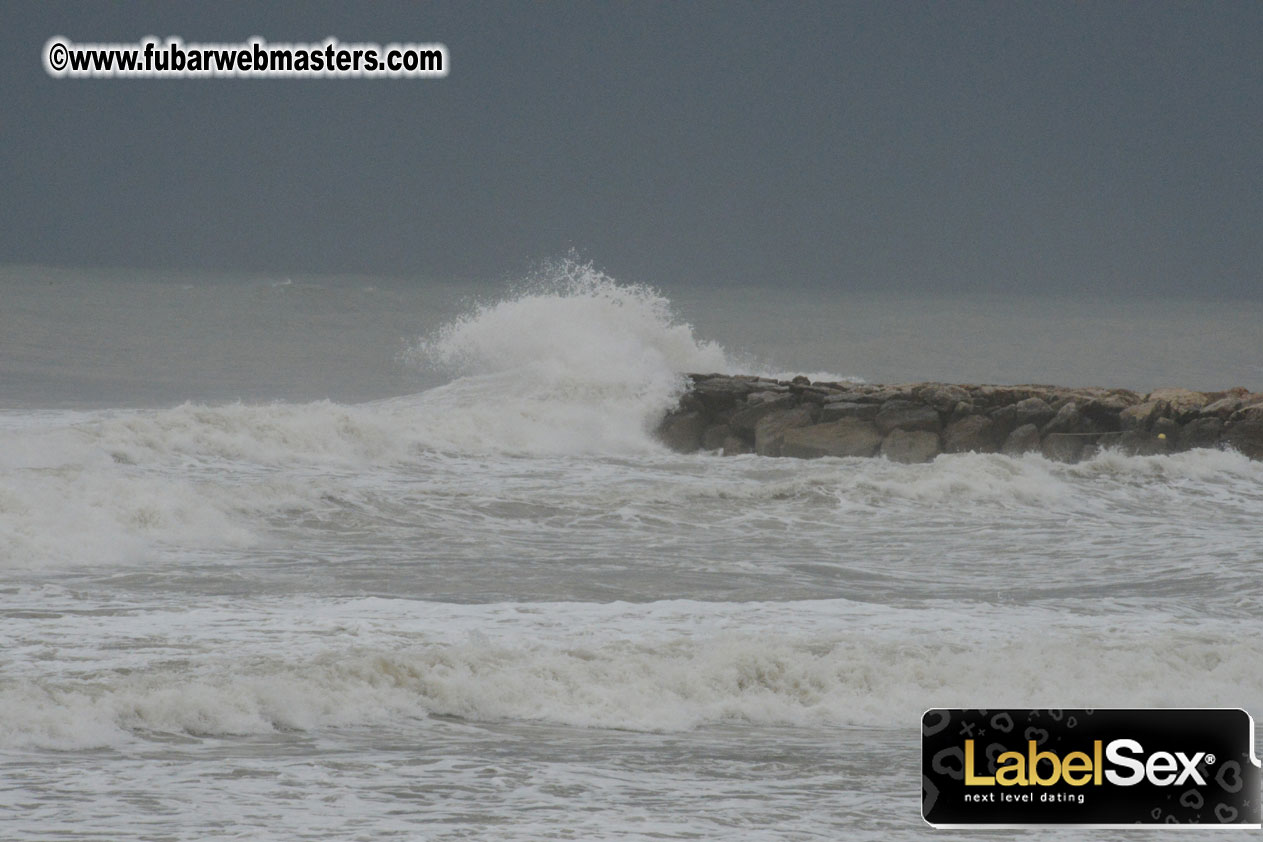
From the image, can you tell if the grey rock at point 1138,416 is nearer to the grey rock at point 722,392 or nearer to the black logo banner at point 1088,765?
the grey rock at point 722,392

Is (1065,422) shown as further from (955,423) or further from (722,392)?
(722,392)

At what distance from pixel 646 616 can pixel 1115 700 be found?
3.06 metres

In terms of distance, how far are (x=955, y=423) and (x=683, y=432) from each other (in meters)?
3.97

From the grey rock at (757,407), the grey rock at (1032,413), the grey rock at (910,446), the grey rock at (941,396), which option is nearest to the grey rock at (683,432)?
the grey rock at (757,407)

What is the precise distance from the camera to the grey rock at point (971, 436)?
64.4ft

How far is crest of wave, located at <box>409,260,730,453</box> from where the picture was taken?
2050 cm

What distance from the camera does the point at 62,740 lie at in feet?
21.4

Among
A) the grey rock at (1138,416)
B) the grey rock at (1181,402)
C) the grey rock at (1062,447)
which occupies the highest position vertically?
the grey rock at (1181,402)

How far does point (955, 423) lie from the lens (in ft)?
65.1

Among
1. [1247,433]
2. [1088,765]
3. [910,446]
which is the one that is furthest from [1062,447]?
[1088,765]

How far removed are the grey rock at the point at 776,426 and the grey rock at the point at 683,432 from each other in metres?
1.07

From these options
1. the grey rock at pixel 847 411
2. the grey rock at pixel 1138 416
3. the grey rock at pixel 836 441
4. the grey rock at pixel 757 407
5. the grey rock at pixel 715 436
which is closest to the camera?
the grey rock at pixel 836 441

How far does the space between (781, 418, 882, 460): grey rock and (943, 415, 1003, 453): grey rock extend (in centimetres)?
99

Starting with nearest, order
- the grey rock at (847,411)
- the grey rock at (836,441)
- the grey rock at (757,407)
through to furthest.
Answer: the grey rock at (836,441) < the grey rock at (847,411) < the grey rock at (757,407)
